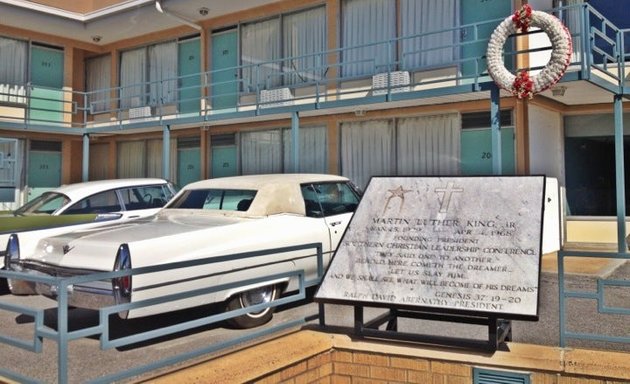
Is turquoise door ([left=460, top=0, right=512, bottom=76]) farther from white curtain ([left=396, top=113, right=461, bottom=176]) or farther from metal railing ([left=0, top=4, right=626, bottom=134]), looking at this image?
white curtain ([left=396, top=113, right=461, bottom=176])

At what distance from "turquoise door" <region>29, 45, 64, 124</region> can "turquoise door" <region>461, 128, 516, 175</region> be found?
37.6 ft

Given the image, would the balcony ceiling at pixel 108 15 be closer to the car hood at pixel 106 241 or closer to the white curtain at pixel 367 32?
the white curtain at pixel 367 32

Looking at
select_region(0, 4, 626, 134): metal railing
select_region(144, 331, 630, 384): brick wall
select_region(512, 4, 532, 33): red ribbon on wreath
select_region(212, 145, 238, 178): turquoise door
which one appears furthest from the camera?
select_region(212, 145, 238, 178): turquoise door

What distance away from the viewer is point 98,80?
59.7 ft

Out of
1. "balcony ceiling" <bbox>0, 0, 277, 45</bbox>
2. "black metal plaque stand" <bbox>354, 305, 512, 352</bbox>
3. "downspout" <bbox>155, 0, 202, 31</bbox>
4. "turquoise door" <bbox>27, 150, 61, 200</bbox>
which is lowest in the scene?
"black metal plaque stand" <bbox>354, 305, 512, 352</bbox>

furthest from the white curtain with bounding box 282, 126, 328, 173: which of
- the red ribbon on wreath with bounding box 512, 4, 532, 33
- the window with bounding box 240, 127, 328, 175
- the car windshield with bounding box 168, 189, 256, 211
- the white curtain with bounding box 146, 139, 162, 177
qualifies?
the car windshield with bounding box 168, 189, 256, 211

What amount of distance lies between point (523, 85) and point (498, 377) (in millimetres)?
6209

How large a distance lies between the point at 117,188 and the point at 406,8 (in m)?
6.79

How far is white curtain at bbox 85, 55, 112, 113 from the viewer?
1783 cm

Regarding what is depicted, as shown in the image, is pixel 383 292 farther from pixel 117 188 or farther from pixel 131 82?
pixel 131 82

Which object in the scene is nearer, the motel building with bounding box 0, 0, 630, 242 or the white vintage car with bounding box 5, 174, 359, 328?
the white vintage car with bounding box 5, 174, 359, 328

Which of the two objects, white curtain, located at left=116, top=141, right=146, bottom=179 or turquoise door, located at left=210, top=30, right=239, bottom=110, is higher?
turquoise door, located at left=210, top=30, right=239, bottom=110

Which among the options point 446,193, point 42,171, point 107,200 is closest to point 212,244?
point 446,193

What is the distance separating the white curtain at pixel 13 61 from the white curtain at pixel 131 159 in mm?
3290
